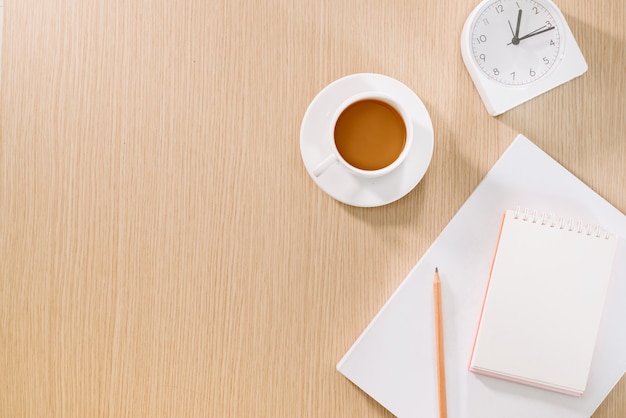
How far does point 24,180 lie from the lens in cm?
65

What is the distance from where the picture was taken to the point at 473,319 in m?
0.65

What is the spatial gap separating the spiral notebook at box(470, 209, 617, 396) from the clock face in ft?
0.59

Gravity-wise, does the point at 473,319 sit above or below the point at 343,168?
below

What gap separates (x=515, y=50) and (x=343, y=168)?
245mm

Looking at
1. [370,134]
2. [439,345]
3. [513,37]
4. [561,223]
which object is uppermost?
[513,37]

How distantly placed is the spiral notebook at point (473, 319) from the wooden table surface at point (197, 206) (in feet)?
0.07

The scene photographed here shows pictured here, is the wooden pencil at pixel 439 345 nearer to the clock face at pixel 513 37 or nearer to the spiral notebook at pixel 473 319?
the spiral notebook at pixel 473 319

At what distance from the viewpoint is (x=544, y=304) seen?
0.63m

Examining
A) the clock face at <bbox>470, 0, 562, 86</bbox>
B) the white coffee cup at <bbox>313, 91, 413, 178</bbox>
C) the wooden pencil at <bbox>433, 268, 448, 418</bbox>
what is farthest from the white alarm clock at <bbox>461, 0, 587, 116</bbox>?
the wooden pencil at <bbox>433, 268, 448, 418</bbox>

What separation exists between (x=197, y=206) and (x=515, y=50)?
41cm

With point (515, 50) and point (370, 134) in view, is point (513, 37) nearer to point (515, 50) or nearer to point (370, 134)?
point (515, 50)

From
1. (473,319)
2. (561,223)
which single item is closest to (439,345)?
(473,319)

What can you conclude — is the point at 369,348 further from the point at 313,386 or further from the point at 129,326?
the point at 129,326

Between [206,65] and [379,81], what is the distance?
21 centimetres
